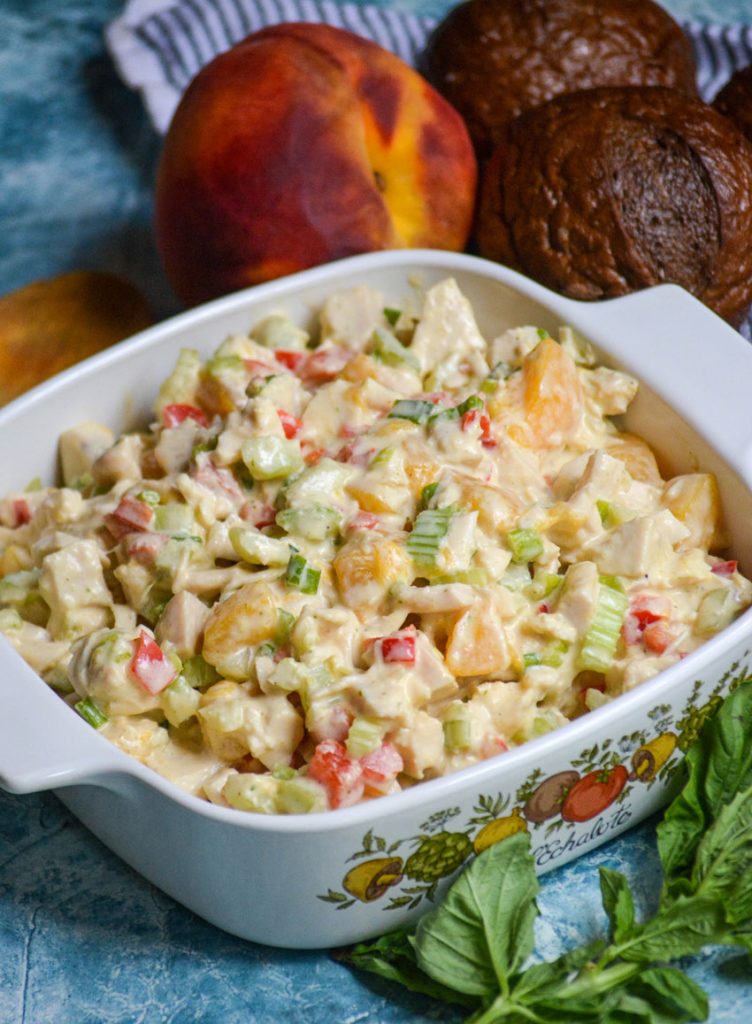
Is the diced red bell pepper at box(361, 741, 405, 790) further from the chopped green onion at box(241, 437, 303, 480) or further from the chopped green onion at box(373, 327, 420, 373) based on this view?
the chopped green onion at box(373, 327, 420, 373)

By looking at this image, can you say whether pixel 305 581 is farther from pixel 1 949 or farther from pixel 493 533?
pixel 1 949

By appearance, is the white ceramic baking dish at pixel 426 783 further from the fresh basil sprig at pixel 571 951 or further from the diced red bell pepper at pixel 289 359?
the diced red bell pepper at pixel 289 359

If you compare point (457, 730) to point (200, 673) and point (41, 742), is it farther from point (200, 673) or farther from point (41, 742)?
point (41, 742)

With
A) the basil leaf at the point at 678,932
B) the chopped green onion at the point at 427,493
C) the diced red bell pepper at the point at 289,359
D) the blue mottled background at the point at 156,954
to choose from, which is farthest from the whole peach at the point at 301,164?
the basil leaf at the point at 678,932

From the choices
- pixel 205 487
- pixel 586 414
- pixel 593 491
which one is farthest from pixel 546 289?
pixel 205 487

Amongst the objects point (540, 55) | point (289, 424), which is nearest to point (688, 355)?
point (289, 424)

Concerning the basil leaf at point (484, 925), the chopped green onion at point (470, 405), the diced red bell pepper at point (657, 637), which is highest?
the chopped green onion at point (470, 405)

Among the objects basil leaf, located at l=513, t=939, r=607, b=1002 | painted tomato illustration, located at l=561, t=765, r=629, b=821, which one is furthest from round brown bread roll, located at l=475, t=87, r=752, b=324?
basil leaf, located at l=513, t=939, r=607, b=1002
